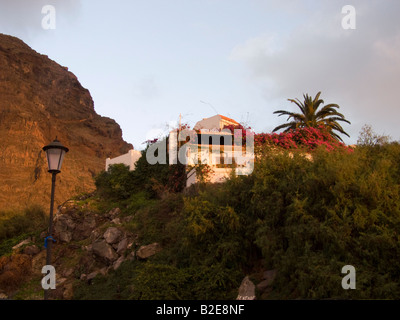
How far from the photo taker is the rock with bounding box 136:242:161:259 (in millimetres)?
13210

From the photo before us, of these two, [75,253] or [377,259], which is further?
[75,253]

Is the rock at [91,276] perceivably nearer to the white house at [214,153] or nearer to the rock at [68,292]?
the rock at [68,292]

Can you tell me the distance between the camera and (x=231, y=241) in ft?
34.9

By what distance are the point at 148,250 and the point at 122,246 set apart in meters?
1.82

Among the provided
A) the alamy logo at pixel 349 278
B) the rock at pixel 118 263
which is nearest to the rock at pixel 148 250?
the rock at pixel 118 263

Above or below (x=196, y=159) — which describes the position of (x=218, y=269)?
below

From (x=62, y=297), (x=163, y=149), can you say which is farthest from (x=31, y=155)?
(x=62, y=297)

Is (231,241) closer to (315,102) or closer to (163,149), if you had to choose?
(163,149)

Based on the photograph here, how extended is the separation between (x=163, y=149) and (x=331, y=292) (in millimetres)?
12469

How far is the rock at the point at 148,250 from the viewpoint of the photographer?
520 inches

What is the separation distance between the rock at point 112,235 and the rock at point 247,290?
6950 mm

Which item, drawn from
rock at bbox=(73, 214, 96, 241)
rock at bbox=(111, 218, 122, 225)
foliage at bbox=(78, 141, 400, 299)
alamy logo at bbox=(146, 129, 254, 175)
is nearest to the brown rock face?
rock at bbox=(73, 214, 96, 241)

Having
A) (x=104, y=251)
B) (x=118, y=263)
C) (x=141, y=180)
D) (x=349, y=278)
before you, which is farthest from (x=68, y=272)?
(x=349, y=278)
